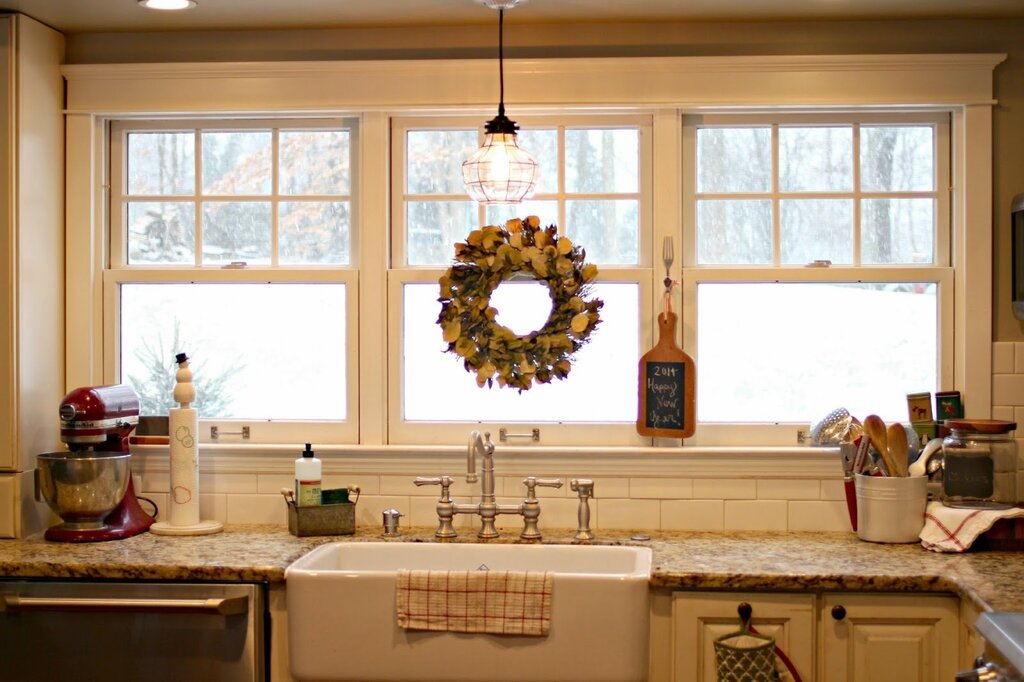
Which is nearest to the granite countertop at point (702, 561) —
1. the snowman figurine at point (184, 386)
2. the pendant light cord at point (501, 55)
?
the snowman figurine at point (184, 386)

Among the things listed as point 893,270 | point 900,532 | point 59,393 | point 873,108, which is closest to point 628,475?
point 900,532

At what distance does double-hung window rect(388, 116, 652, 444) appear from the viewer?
3510mm

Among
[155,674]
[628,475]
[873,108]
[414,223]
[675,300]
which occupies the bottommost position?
[155,674]

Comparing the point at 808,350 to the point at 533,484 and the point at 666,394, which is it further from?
the point at 533,484

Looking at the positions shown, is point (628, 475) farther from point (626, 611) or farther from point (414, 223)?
point (414, 223)

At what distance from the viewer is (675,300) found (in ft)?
11.4

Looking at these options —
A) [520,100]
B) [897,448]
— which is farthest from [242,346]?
[897,448]

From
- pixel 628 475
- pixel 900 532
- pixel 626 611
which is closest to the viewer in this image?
pixel 626 611

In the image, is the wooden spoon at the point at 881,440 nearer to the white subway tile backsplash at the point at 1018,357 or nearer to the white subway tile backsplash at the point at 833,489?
the white subway tile backsplash at the point at 833,489

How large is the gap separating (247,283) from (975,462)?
2.18 m

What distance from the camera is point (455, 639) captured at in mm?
2842

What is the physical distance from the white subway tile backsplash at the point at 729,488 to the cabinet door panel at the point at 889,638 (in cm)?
62

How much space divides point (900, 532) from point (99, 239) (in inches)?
99.6

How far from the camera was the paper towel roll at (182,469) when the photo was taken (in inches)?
131
